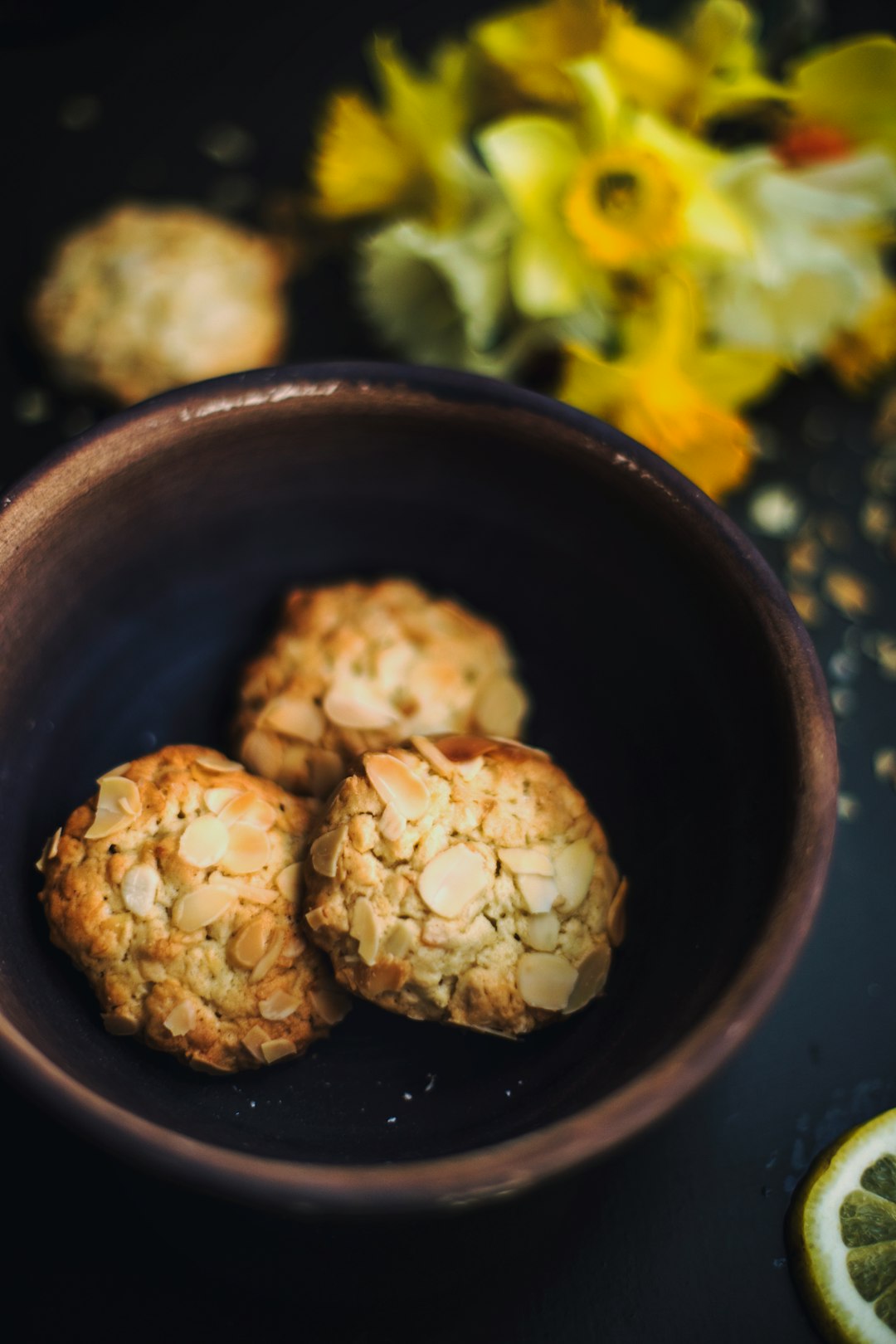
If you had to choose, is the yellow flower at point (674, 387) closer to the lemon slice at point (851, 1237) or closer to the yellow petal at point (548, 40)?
the yellow petal at point (548, 40)

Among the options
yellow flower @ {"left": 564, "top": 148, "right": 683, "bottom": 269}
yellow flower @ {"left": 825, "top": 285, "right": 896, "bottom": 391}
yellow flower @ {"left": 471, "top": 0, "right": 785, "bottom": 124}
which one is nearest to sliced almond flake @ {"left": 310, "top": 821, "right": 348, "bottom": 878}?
yellow flower @ {"left": 564, "top": 148, "right": 683, "bottom": 269}

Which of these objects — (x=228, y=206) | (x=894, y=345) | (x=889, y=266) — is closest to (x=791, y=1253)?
(x=894, y=345)

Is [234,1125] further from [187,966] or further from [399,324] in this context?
[399,324]

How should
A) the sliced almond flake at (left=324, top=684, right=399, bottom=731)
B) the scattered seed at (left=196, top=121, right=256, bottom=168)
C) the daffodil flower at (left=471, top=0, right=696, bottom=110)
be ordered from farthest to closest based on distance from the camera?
the scattered seed at (left=196, top=121, right=256, bottom=168) → the daffodil flower at (left=471, top=0, right=696, bottom=110) → the sliced almond flake at (left=324, top=684, right=399, bottom=731)

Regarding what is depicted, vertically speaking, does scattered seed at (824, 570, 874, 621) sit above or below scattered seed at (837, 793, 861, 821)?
above

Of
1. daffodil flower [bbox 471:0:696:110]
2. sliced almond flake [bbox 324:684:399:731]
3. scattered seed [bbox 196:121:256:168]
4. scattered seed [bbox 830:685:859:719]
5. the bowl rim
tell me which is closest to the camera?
the bowl rim

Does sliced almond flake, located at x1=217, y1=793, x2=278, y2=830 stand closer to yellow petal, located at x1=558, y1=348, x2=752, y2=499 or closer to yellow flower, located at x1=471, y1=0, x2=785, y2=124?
yellow petal, located at x1=558, y1=348, x2=752, y2=499

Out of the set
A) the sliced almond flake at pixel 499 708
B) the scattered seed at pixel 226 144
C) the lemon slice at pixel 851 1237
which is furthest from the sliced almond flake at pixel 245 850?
the scattered seed at pixel 226 144
